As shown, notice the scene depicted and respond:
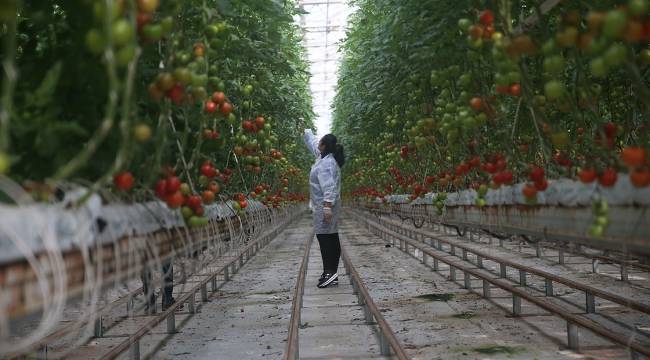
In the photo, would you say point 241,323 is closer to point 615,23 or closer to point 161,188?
point 161,188

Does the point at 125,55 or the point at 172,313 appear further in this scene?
the point at 172,313

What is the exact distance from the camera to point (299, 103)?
1094cm

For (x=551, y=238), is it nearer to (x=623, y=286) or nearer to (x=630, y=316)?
(x=630, y=316)

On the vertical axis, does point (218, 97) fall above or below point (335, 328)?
above

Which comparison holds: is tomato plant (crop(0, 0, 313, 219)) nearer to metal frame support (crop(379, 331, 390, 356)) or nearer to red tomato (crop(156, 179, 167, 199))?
red tomato (crop(156, 179, 167, 199))

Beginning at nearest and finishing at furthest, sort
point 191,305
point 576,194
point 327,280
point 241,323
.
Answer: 1. point 576,194
2. point 241,323
3. point 191,305
4. point 327,280

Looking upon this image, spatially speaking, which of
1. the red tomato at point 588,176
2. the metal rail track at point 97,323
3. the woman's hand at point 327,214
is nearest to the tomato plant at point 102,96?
the metal rail track at point 97,323

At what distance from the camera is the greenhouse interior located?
2.22 m

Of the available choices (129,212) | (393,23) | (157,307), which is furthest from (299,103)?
(129,212)

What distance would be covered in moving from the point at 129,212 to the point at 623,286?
764cm

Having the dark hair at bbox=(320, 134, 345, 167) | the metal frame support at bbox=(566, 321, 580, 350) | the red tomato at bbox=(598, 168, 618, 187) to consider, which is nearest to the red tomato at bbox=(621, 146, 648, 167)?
the red tomato at bbox=(598, 168, 618, 187)

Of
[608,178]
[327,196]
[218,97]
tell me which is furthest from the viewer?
[327,196]

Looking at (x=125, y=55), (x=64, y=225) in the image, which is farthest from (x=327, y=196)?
(x=125, y=55)

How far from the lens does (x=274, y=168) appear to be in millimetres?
12227
